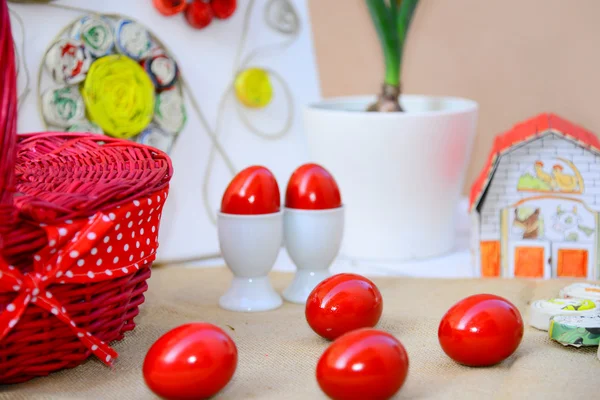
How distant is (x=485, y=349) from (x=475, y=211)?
12.4 inches

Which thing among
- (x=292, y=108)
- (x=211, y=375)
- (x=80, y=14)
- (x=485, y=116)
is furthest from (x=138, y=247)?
(x=485, y=116)

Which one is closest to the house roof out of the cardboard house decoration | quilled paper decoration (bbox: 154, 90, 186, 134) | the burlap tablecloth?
the cardboard house decoration

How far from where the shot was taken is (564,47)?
121 centimetres

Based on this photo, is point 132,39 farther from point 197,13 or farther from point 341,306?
point 341,306

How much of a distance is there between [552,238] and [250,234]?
0.36 metres

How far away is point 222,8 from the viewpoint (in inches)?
40.3

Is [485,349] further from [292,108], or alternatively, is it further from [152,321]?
[292,108]

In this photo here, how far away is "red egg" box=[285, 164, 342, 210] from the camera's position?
2.59 feet

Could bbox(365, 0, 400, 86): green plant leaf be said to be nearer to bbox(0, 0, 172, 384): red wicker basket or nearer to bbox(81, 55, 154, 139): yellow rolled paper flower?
bbox(81, 55, 154, 139): yellow rolled paper flower

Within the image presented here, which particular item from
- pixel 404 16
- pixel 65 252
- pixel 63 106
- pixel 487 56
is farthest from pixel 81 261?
pixel 487 56

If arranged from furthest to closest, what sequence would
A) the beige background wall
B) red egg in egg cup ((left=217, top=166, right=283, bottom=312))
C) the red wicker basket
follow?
the beige background wall, red egg in egg cup ((left=217, top=166, right=283, bottom=312)), the red wicker basket

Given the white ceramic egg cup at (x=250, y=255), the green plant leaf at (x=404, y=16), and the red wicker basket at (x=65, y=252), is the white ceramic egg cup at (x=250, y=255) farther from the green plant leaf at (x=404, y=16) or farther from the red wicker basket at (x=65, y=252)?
the green plant leaf at (x=404, y=16)

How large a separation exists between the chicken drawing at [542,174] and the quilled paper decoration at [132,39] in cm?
48

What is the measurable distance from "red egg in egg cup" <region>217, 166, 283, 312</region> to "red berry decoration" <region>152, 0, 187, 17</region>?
0.99 feet
